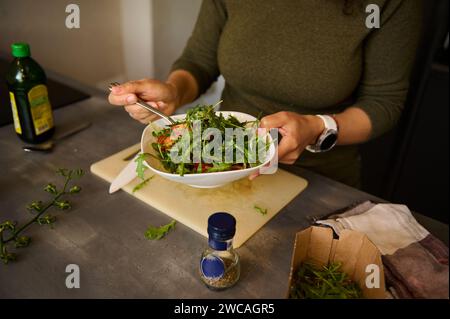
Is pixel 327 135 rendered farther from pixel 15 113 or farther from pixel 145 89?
pixel 15 113

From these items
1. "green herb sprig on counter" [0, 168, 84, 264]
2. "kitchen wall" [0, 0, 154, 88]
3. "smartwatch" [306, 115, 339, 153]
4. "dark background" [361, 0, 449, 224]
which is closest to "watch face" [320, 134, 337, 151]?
"smartwatch" [306, 115, 339, 153]

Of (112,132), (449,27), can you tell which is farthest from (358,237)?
(449,27)

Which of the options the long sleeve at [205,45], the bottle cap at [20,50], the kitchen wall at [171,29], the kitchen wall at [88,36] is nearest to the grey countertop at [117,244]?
the bottle cap at [20,50]

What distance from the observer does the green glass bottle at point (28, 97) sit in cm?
94

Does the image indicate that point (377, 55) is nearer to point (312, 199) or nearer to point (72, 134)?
point (312, 199)

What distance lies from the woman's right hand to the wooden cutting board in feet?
0.43

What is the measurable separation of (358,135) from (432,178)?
1.14 metres

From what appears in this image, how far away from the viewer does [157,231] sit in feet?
2.47

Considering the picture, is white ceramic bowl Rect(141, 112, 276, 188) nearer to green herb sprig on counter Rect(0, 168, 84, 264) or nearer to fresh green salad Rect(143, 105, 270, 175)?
fresh green salad Rect(143, 105, 270, 175)

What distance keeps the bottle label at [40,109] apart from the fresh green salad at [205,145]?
35cm

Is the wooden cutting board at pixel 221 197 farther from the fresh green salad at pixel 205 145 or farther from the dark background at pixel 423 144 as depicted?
the dark background at pixel 423 144

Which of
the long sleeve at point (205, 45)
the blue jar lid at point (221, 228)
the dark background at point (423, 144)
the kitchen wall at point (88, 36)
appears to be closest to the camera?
the blue jar lid at point (221, 228)

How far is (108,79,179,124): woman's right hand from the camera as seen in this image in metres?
0.90

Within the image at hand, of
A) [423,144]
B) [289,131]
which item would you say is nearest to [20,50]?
[289,131]
